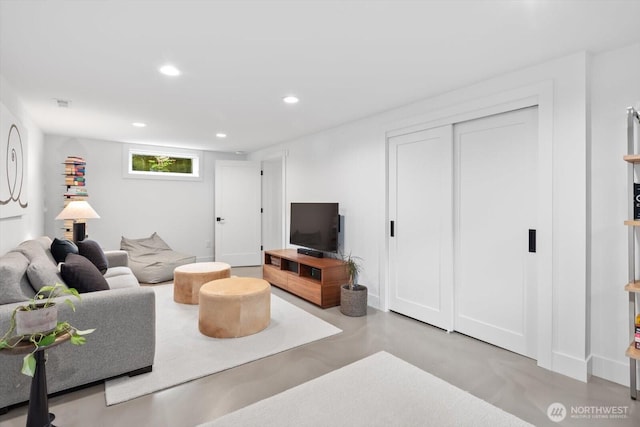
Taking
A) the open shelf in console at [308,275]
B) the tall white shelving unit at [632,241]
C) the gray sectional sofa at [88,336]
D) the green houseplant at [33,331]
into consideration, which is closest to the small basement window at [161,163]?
the open shelf in console at [308,275]

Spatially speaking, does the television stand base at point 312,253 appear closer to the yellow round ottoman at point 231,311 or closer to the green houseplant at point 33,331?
the yellow round ottoman at point 231,311

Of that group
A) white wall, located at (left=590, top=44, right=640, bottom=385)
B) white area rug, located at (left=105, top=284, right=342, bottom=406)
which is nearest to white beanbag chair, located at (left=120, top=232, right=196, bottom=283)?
white area rug, located at (left=105, top=284, right=342, bottom=406)

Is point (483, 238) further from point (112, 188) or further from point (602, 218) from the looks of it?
point (112, 188)

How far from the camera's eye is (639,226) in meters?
2.15

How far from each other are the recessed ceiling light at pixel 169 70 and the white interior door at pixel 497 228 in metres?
2.57

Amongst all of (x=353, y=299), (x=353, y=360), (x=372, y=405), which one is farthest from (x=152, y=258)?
(x=372, y=405)

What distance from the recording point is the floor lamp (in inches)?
173

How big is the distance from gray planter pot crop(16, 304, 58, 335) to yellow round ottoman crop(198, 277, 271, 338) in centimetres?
141

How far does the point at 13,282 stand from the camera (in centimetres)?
204

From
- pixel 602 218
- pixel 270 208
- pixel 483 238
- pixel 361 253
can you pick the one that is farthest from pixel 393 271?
pixel 270 208

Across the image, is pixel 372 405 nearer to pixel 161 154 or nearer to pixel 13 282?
pixel 13 282

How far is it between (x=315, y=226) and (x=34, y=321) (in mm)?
3267

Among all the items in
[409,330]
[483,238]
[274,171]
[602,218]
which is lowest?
[409,330]

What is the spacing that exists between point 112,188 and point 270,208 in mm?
2834
